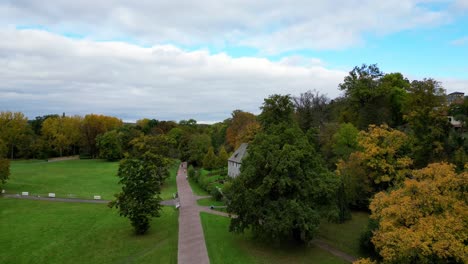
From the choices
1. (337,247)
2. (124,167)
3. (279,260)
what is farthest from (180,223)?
(337,247)

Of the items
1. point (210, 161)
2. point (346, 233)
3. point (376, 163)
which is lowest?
point (346, 233)

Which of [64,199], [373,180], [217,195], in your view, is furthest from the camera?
[64,199]

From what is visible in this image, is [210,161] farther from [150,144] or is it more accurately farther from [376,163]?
[376,163]

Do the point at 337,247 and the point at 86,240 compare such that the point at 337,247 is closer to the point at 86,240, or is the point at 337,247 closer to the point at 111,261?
the point at 111,261

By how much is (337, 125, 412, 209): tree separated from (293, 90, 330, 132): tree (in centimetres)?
2079

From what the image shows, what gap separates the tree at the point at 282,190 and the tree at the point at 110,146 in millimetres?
65752

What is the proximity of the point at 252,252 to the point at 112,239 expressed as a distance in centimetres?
1218

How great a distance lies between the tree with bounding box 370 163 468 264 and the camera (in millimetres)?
14086

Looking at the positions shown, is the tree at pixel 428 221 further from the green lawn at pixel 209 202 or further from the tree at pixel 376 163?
the green lawn at pixel 209 202

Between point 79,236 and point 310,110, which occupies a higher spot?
point 310,110

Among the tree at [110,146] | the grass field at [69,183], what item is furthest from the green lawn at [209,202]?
the tree at [110,146]

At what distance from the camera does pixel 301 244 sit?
24.2m

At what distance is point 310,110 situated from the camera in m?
55.3

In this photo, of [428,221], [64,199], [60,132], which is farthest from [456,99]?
[60,132]
